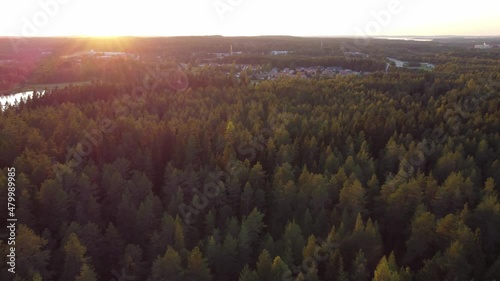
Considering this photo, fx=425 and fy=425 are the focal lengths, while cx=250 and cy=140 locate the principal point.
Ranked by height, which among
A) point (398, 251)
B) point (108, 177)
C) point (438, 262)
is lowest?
point (398, 251)

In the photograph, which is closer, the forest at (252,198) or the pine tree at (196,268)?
the pine tree at (196,268)

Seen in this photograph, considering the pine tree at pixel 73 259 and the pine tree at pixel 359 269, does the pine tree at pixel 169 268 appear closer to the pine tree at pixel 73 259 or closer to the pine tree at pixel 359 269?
the pine tree at pixel 73 259

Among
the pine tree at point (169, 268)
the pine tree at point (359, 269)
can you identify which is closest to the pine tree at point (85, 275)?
the pine tree at point (169, 268)

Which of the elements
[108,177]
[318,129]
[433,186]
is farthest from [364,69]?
[108,177]

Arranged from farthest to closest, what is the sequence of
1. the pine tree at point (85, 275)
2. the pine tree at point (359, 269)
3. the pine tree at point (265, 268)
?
the pine tree at point (359, 269) < the pine tree at point (265, 268) < the pine tree at point (85, 275)

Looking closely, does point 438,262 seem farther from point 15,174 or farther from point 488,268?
point 15,174

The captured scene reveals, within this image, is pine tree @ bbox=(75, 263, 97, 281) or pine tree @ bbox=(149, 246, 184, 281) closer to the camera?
pine tree @ bbox=(75, 263, 97, 281)

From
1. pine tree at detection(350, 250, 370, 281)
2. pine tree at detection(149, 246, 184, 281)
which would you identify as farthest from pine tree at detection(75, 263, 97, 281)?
pine tree at detection(350, 250, 370, 281)

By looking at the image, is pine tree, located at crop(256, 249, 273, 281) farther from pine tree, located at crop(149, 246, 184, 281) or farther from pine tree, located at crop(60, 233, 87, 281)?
pine tree, located at crop(60, 233, 87, 281)
